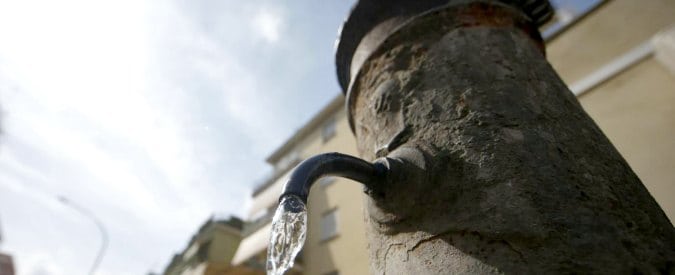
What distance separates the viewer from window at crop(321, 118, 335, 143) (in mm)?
13141

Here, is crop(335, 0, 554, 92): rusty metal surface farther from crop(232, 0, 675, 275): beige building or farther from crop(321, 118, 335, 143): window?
crop(321, 118, 335, 143): window

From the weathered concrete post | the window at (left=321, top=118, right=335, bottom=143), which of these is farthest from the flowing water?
the window at (left=321, top=118, right=335, bottom=143)

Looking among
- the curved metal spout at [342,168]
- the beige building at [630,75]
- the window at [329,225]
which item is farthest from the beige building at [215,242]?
the curved metal spout at [342,168]

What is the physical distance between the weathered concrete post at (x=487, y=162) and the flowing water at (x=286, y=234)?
27cm

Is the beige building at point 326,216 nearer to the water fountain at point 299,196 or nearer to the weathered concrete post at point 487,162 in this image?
the weathered concrete post at point 487,162

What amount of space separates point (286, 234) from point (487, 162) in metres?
0.61

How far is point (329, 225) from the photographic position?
10797mm

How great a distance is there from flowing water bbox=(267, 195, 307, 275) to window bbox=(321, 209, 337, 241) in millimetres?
9560

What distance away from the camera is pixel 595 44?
419 centimetres

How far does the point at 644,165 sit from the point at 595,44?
195 centimetres

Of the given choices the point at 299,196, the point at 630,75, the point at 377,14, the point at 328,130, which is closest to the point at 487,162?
the point at 299,196

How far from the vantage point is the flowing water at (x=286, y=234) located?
3.07ft

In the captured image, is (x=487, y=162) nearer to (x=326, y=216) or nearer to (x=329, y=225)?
(x=329, y=225)

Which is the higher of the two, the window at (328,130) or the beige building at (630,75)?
the beige building at (630,75)
